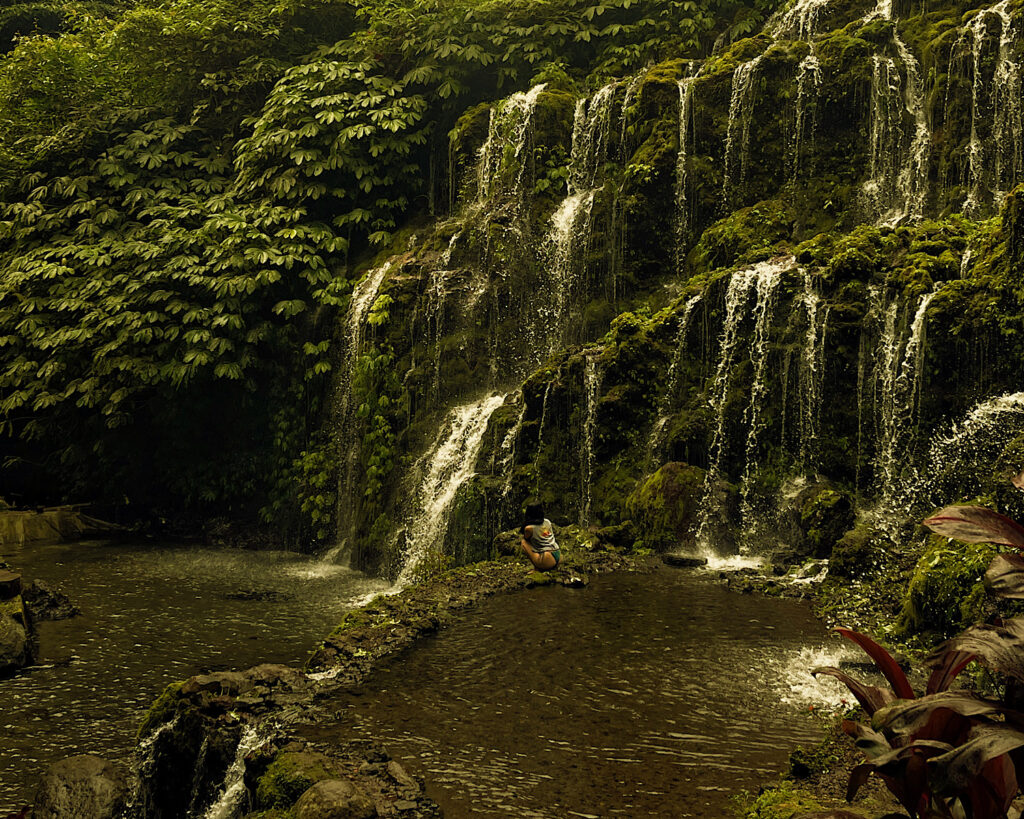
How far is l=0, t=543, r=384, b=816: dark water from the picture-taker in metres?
6.79

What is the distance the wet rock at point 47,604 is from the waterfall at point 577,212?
833cm

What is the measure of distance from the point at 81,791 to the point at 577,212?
11888 millimetres

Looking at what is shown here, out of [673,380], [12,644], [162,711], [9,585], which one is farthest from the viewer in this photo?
[673,380]

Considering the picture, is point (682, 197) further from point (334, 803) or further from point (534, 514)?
point (334, 803)

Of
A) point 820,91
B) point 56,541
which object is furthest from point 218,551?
point 820,91

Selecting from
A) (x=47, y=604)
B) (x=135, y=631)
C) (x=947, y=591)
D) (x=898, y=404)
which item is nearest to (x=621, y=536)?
(x=898, y=404)

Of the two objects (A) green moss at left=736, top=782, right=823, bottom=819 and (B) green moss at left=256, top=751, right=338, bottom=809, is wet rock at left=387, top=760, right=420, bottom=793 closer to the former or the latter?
(B) green moss at left=256, top=751, right=338, bottom=809

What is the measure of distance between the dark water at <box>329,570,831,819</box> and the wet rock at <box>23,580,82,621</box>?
5.63m

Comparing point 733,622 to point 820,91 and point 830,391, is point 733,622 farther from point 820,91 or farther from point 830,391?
point 820,91

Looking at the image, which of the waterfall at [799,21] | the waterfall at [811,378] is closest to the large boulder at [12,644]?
the waterfall at [811,378]

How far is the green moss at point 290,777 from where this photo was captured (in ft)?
15.0

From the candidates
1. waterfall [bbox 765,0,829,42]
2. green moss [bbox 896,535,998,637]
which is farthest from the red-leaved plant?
waterfall [bbox 765,0,829,42]

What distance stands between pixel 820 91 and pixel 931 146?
2077 millimetres

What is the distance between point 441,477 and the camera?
12609 mm
